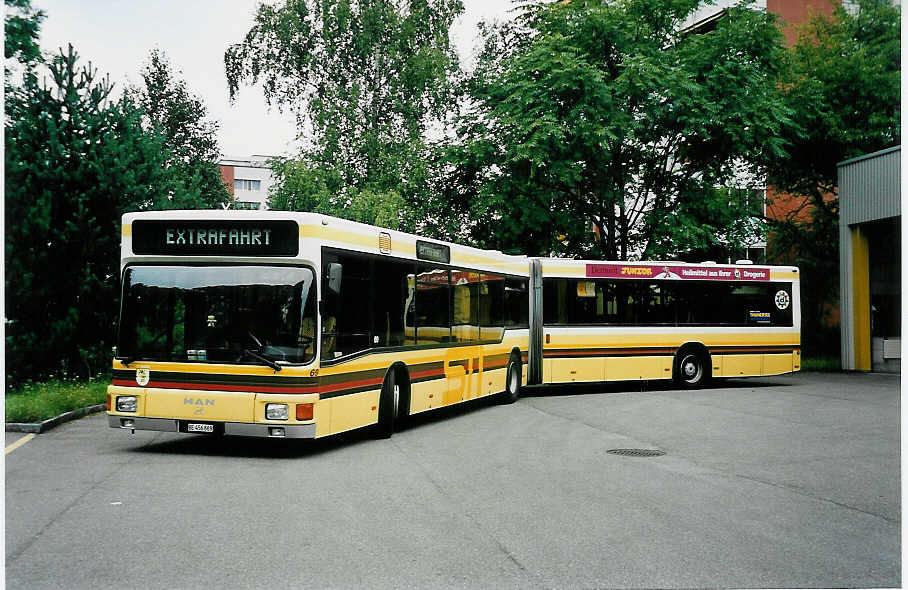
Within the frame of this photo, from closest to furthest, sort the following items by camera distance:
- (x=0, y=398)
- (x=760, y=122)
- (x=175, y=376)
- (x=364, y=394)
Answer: (x=0, y=398)
(x=175, y=376)
(x=364, y=394)
(x=760, y=122)

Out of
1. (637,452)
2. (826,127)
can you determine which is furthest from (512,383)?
(826,127)

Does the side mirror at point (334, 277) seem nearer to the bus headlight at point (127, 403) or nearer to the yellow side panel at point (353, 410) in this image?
the yellow side panel at point (353, 410)

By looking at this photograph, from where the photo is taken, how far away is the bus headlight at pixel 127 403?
430 inches

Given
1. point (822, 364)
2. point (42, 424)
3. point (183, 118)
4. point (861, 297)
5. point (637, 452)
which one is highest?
point (183, 118)

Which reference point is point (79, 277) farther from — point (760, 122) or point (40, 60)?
point (760, 122)

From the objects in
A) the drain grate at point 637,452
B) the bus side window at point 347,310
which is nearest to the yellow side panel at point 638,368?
the drain grate at point 637,452

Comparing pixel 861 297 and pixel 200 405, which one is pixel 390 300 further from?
pixel 861 297

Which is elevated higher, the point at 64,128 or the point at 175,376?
the point at 64,128

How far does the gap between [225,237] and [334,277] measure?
1252 millimetres

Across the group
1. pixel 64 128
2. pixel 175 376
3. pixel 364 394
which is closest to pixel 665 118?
pixel 64 128

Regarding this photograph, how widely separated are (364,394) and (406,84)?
2910cm

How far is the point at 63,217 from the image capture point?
19406 mm

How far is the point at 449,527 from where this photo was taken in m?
7.29

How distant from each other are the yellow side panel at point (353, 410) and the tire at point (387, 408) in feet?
0.86
